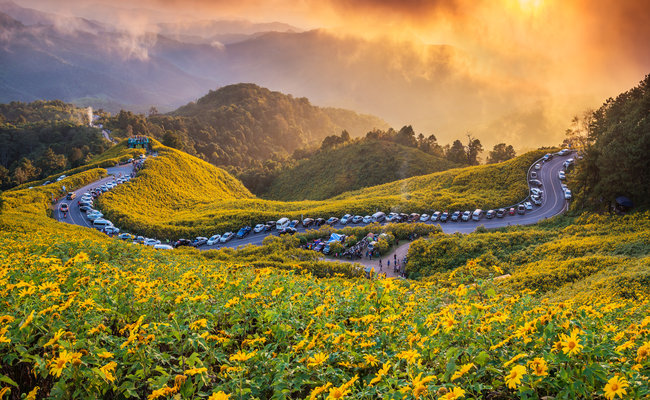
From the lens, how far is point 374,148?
265 feet

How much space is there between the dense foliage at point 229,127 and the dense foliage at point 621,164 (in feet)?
308

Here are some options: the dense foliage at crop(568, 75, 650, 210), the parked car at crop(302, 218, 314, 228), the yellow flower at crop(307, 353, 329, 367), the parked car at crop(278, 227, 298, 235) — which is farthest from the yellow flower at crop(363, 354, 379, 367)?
the parked car at crop(302, 218, 314, 228)

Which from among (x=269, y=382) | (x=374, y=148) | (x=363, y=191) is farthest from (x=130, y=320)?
(x=374, y=148)

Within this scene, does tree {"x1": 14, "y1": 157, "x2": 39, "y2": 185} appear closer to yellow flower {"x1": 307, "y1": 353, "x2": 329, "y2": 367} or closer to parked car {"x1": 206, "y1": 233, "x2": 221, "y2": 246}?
parked car {"x1": 206, "y1": 233, "x2": 221, "y2": 246}

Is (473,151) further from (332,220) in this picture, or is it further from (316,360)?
(316,360)

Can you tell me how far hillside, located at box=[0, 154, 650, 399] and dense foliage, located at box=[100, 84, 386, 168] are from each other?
105 meters

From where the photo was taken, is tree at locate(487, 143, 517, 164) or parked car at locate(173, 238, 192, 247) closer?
parked car at locate(173, 238, 192, 247)

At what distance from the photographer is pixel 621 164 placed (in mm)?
25641

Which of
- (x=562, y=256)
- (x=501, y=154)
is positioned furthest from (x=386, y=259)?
(x=501, y=154)

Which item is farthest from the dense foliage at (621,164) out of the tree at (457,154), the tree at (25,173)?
the tree at (25,173)

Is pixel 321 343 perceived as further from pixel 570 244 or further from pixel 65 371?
pixel 570 244

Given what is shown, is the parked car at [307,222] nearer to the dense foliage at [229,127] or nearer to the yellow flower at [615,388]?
the yellow flower at [615,388]

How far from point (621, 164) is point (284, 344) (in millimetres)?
30566

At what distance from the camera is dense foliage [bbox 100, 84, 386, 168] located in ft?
376
